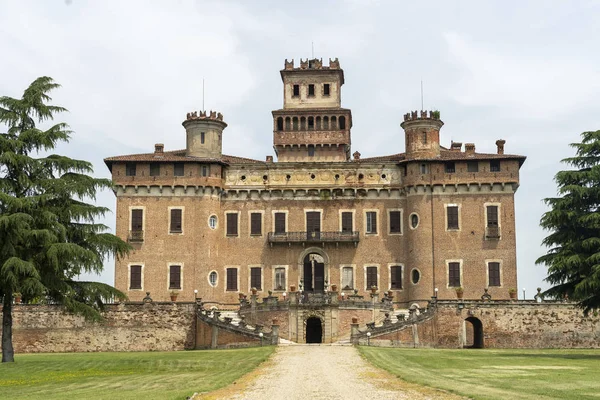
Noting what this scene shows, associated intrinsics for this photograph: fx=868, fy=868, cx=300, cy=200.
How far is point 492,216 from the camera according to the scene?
59.8 metres

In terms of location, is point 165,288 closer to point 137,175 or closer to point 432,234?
point 137,175

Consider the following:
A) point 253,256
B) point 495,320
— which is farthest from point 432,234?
point 253,256

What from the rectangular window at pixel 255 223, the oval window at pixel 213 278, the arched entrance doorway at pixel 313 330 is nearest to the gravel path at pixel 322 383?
the arched entrance doorway at pixel 313 330

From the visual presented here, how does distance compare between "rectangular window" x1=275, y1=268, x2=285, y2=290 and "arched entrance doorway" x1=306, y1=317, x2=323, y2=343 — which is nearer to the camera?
"arched entrance doorway" x1=306, y1=317, x2=323, y2=343

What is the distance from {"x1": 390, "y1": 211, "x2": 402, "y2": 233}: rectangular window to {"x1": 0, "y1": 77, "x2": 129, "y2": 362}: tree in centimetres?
2644

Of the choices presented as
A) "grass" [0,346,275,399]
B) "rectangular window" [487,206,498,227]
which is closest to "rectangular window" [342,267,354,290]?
"rectangular window" [487,206,498,227]

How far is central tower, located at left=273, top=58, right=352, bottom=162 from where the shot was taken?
65562 millimetres

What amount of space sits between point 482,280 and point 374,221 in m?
8.49

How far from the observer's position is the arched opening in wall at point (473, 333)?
55844mm

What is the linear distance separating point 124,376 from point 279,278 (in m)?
→ 29.9

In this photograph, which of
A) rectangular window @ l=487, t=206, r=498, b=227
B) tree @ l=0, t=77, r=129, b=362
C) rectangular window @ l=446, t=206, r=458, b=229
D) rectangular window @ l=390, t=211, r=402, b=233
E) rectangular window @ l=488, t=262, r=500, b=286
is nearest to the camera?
tree @ l=0, t=77, r=129, b=362

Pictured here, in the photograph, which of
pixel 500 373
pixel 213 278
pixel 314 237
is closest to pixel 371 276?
pixel 314 237

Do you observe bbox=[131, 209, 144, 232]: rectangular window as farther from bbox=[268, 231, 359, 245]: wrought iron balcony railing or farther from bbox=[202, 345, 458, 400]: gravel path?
bbox=[202, 345, 458, 400]: gravel path

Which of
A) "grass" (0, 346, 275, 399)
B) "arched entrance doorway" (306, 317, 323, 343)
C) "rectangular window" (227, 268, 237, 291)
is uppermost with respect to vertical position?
"rectangular window" (227, 268, 237, 291)
